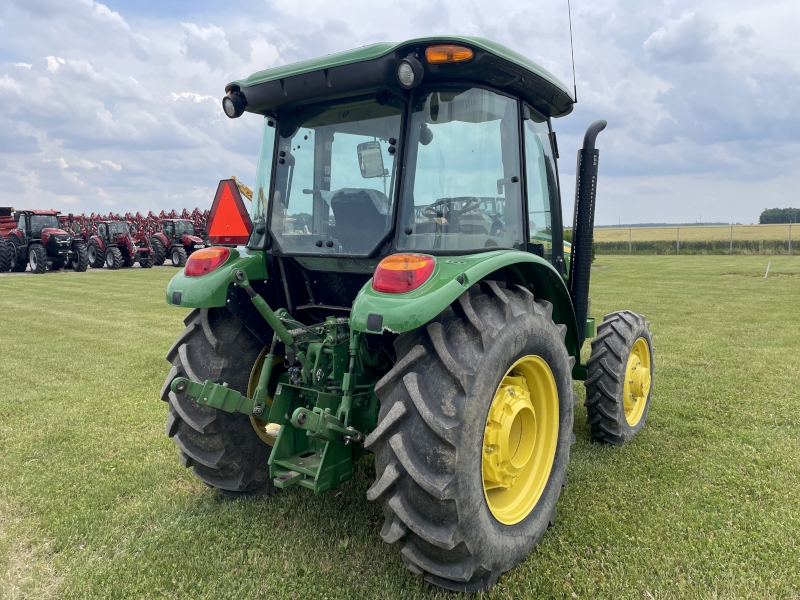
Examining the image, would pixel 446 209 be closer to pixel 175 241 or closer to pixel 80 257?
pixel 80 257

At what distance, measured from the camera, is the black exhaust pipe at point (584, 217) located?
3680mm

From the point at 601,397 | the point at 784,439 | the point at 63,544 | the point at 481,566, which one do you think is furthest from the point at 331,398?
the point at 784,439

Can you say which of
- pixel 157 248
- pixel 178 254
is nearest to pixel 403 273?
pixel 178 254

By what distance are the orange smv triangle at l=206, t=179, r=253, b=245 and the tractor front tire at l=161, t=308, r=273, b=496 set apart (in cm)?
41

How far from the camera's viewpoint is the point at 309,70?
269cm

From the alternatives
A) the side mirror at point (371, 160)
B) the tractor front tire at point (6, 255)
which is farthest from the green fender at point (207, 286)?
the tractor front tire at point (6, 255)

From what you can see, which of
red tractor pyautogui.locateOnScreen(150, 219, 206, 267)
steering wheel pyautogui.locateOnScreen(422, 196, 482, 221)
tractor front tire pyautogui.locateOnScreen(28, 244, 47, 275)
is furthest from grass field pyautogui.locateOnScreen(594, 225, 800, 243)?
steering wheel pyautogui.locateOnScreen(422, 196, 482, 221)

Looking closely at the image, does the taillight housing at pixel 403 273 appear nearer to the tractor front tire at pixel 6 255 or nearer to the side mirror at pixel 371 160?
the side mirror at pixel 371 160

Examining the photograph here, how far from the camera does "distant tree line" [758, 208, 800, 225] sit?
228ft

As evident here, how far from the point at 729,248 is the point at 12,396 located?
3289 centimetres

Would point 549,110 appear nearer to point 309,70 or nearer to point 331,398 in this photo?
point 309,70

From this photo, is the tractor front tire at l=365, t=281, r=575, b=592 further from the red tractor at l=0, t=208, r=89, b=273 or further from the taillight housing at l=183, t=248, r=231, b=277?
the red tractor at l=0, t=208, r=89, b=273

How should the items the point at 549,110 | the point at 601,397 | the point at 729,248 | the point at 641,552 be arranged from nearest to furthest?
the point at 641,552 → the point at 549,110 → the point at 601,397 → the point at 729,248

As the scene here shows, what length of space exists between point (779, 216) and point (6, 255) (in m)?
80.8
